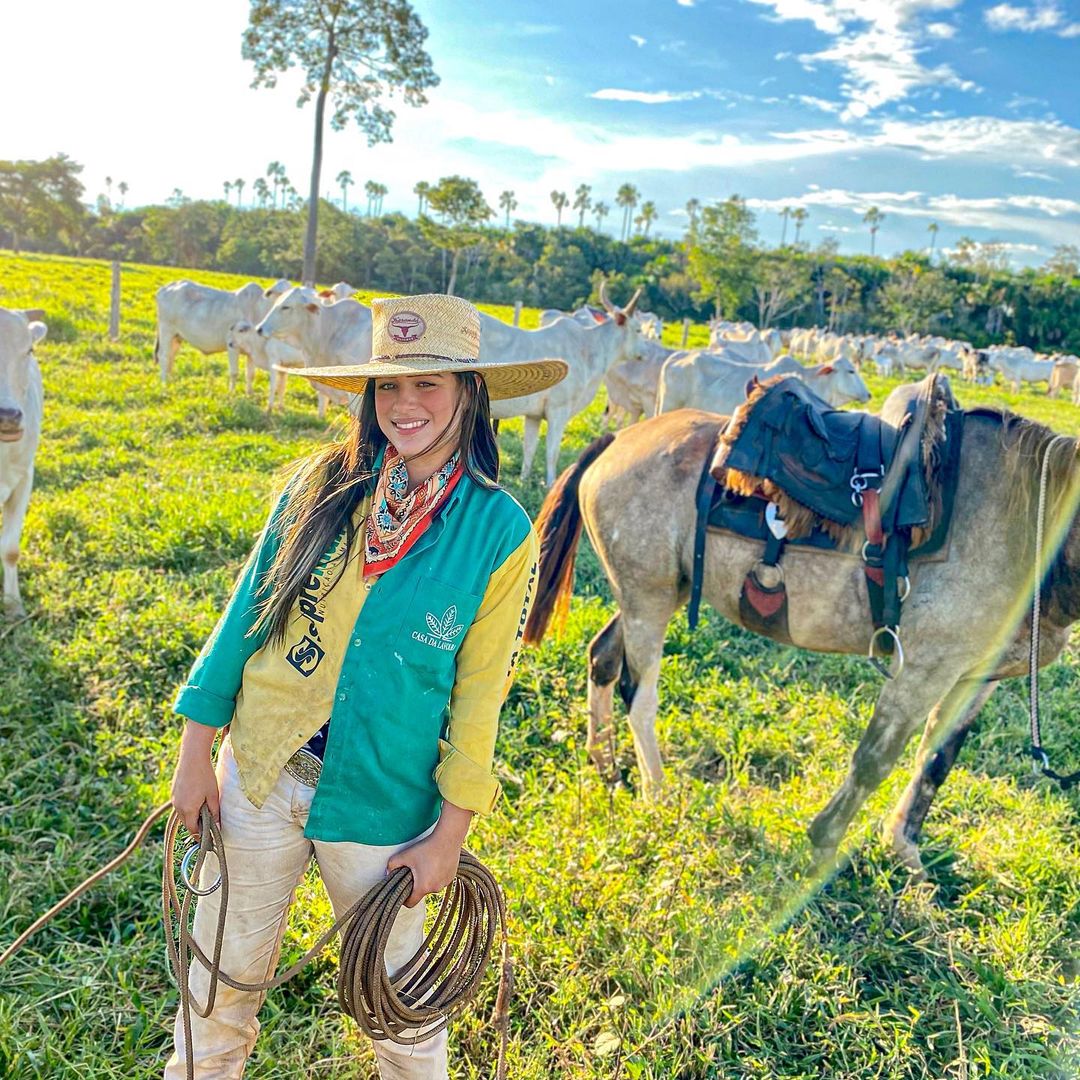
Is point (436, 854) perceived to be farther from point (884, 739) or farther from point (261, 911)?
point (884, 739)

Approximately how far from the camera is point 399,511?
1749mm

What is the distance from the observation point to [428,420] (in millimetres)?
1758

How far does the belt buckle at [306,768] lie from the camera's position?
1729mm

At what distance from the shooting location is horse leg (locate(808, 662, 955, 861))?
3150 millimetres

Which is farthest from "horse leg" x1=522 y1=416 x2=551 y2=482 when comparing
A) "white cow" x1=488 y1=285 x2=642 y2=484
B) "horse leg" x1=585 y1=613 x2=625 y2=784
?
"horse leg" x1=585 y1=613 x2=625 y2=784

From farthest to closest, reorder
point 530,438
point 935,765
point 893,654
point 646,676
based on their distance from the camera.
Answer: point 530,438 → point 646,676 → point 935,765 → point 893,654

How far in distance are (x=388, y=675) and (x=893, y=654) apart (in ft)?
8.18

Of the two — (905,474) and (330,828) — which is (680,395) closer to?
(905,474)

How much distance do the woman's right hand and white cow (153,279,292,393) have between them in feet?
40.5

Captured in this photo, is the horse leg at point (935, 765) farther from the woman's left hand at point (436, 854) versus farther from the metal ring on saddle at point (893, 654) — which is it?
the woman's left hand at point (436, 854)

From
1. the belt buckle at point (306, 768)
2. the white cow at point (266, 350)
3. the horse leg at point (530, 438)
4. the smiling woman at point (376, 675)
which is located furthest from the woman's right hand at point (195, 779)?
the white cow at point (266, 350)

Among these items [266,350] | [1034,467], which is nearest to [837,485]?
[1034,467]

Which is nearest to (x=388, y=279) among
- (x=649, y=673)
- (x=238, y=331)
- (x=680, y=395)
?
(x=238, y=331)

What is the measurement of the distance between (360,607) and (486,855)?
188 cm
